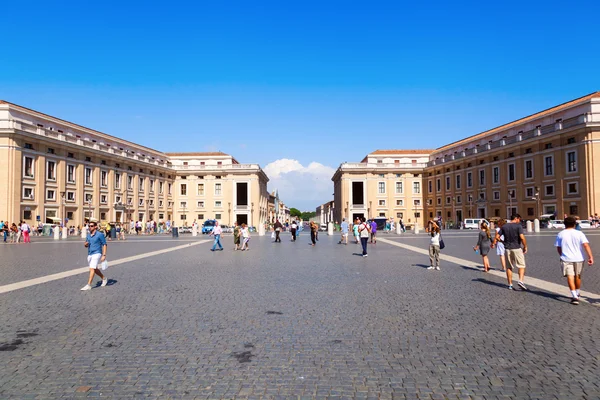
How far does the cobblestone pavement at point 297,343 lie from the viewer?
3.53 metres

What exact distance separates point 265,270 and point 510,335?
7286 millimetres

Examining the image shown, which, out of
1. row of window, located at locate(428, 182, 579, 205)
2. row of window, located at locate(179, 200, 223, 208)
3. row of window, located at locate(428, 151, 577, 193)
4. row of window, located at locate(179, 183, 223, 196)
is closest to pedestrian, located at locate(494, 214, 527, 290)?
row of window, located at locate(428, 182, 579, 205)

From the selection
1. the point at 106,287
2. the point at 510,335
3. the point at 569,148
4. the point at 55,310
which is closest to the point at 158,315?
the point at 55,310

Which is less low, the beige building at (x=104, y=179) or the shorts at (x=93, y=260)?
the beige building at (x=104, y=179)

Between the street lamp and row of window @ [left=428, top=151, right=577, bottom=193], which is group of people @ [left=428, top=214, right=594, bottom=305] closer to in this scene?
row of window @ [left=428, top=151, right=577, bottom=193]

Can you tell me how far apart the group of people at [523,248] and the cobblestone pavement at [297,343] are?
40 centimetres

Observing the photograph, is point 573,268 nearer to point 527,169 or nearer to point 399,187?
point 527,169

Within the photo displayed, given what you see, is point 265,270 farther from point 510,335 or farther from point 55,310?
point 510,335

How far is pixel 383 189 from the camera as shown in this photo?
254 feet

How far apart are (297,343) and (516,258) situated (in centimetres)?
594

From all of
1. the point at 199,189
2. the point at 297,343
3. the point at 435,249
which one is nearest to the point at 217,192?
the point at 199,189

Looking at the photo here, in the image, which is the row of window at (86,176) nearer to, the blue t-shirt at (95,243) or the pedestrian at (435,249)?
the blue t-shirt at (95,243)

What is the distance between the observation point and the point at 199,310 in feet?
20.9

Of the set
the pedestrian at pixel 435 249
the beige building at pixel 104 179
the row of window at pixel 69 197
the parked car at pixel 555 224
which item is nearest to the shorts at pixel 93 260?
the pedestrian at pixel 435 249
